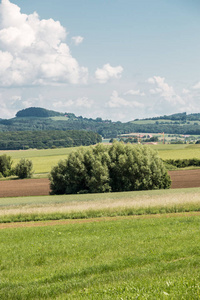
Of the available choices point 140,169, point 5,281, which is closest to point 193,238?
point 5,281

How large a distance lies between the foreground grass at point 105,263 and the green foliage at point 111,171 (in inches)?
1614

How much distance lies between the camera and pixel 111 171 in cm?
6769

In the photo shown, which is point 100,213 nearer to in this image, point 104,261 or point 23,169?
point 104,261

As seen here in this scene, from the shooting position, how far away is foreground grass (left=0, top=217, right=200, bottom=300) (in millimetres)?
10180

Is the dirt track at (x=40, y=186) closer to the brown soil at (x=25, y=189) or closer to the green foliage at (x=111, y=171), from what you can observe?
the brown soil at (x=25, y=189)

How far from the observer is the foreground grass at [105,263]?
1018 cm

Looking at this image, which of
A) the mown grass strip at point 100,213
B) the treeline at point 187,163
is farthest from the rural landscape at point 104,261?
the treeline at point 187,163

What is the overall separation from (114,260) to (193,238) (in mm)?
4721

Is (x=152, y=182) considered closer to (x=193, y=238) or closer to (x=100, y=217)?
(x=100, y=217)

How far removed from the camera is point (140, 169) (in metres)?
65.4

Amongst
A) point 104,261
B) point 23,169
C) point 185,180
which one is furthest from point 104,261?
point 23,169

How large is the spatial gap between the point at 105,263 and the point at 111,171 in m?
53.0

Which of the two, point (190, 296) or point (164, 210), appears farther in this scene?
point (164, 210)

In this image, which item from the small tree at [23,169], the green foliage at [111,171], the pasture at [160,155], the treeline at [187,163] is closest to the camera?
the green foliage at [111,171]
